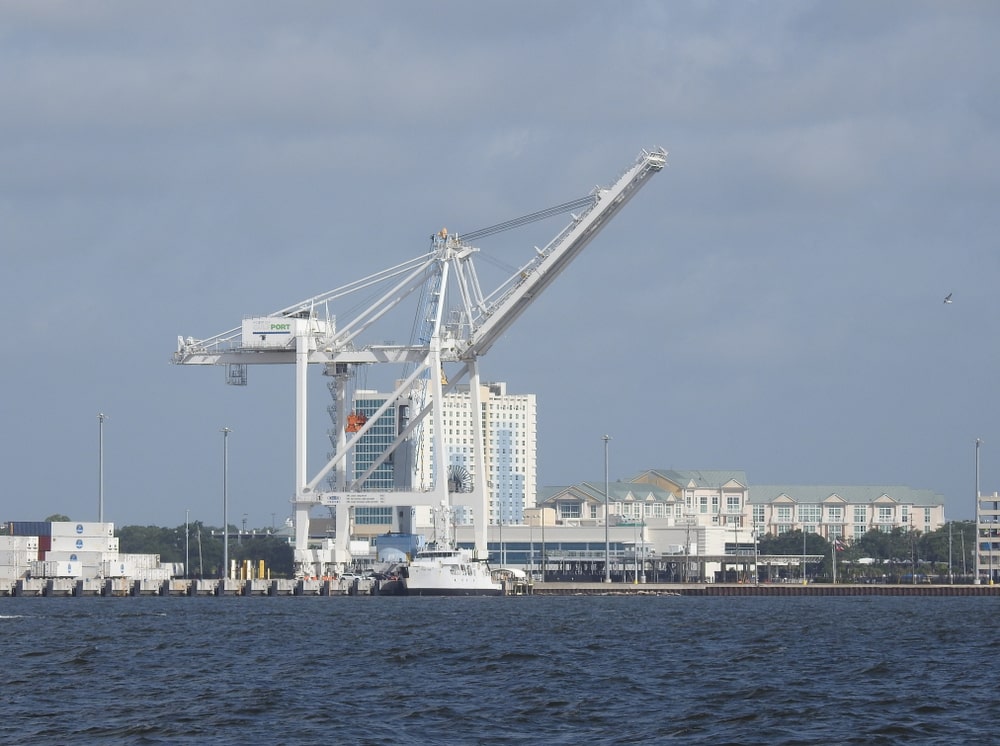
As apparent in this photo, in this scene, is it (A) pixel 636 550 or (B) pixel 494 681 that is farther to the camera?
(A) pixel 636 550

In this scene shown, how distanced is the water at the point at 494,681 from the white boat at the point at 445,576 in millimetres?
27602

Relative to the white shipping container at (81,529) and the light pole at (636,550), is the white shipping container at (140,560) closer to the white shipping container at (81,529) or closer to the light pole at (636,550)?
the white shipping container at (81,529)

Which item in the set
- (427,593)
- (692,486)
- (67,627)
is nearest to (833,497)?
(692,486)

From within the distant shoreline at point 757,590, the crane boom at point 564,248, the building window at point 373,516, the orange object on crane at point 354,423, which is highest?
the crane boom at point 564,248

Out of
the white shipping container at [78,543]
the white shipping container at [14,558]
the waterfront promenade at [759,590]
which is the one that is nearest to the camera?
the white shipping container at [14,558]

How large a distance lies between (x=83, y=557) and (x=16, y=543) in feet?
12.0

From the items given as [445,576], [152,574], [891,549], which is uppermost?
[445,576]

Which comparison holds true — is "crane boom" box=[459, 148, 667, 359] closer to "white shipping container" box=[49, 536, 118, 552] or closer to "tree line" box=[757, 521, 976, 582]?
"white shipping container" box=[49, 536, 118, 552]

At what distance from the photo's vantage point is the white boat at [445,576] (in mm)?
81812

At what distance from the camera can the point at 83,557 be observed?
91.9m

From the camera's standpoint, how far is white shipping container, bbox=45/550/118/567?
91250 mm

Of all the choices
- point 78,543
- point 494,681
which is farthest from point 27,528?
point 494,681

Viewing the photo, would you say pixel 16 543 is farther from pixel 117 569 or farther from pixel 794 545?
pixel 794 545

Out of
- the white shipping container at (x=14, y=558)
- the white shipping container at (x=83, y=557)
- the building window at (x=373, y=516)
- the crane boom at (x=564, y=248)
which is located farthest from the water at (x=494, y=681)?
the building window at (x=373, y=516)
